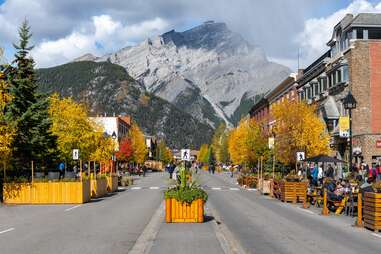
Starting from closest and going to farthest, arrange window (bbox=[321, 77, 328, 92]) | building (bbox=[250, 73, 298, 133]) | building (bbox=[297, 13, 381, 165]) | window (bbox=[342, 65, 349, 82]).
Answer: building (bbox=[297, 13, 381, 165]) < window (bbox=[342, 65, 349, 82]) < window (bbox=[321, 77, 328, 92]) < building (bbox=[250, 73, 298, 133])

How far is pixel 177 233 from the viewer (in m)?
15.0

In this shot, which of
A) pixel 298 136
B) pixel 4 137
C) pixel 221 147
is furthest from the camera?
pixel 221 147

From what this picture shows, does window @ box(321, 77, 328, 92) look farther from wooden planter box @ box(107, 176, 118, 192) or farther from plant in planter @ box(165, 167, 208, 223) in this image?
plant in planter @ box(165, 167, 208, 223)

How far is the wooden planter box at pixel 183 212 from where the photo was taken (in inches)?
696

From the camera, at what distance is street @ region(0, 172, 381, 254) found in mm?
12633

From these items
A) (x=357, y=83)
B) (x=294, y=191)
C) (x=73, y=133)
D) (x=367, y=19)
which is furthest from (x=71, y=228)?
(x=367, y=19)

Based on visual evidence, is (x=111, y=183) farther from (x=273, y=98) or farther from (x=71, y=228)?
(x=273, y=98)

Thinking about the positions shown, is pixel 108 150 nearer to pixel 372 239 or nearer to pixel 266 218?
pixel 266 218

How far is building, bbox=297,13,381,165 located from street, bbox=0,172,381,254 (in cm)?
2533

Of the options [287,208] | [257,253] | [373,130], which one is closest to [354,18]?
[373,130]

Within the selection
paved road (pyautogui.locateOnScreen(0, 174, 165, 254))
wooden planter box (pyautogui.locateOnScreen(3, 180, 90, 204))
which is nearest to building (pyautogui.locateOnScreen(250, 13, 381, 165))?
wooden planter box (pyautogui.locateOnScreen(3, 180, 90, 204))

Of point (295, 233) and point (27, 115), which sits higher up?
point (27, 115)

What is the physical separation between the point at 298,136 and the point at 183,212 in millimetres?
32383

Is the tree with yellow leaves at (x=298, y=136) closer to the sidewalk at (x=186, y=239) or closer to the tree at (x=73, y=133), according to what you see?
the tree at (x=73, y=133)
